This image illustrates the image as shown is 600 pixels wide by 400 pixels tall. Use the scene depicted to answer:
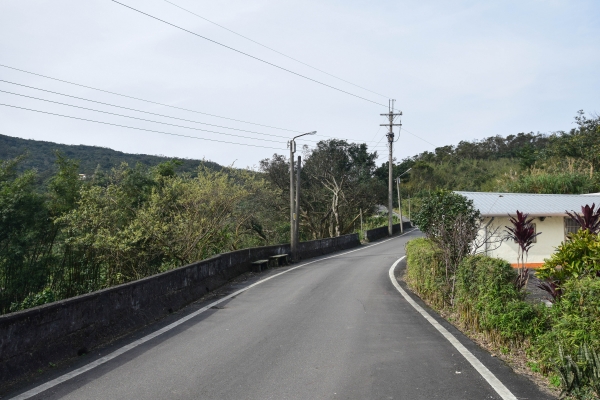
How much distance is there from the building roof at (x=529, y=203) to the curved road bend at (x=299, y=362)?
12517mm

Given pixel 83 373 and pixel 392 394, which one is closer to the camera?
pixel 392 394

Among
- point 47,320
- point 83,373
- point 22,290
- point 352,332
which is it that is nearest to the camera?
point 83,373

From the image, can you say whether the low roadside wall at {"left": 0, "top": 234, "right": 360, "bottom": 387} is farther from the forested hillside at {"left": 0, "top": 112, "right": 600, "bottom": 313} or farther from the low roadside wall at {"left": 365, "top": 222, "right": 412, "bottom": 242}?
the low roadside wall at {"left": 365, "top": 222, "right": 412, "bottom": 242}

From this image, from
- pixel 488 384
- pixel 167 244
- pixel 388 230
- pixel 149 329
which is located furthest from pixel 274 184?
pixel 488 384

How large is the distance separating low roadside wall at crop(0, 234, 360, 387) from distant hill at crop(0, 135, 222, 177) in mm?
53536

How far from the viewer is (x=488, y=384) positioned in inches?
227

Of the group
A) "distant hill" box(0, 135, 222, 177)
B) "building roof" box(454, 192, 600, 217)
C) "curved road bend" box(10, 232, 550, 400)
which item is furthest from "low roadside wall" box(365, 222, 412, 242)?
"curved road bend" box(10, 232, 550, 400)

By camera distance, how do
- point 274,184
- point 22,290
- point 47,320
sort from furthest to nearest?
point 274,184 → point 22,290 → point 47,320

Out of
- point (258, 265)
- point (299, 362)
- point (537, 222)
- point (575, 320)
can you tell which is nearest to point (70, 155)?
point (258, 265)

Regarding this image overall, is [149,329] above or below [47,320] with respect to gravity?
below

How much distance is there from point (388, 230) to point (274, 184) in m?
12.1

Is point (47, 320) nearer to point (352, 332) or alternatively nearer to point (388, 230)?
→ point (352, 332)

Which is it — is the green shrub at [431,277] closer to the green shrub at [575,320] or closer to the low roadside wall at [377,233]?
the green shrub at [575,320]

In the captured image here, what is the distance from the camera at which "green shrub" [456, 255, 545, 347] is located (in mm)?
6863
